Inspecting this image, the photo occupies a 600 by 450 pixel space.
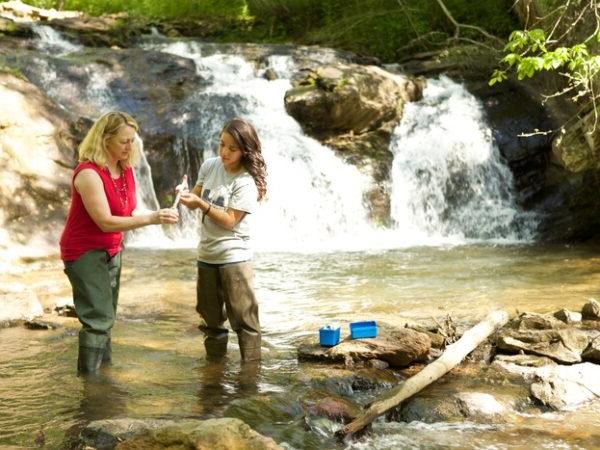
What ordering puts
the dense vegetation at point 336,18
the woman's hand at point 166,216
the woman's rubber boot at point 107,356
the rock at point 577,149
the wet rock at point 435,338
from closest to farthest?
the woman's hand at point 166,216
the woman's rubber boot at point 107,356
the wet rock at point 435,338
the rock at point 577,149
the dense vegetation at point 336,18

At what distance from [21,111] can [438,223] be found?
7.11 meters

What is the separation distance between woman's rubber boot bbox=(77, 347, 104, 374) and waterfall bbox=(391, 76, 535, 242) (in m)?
8.71

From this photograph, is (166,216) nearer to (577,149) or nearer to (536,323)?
(536,323)

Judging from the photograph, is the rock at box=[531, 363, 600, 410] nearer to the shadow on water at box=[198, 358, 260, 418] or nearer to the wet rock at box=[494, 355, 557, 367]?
the wet rock at box=[494, 355, 557, 367]

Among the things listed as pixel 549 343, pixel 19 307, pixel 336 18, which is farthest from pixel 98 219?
pixel 336 18

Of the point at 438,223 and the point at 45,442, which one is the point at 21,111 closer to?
the point at 438,223

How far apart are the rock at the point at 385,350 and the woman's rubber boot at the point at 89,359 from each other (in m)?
1.46

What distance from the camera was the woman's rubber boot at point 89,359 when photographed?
465 cm

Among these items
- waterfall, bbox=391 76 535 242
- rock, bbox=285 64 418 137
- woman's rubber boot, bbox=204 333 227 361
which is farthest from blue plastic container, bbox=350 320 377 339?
rock, bbox=285 64 418 137

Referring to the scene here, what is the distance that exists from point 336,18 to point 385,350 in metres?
16.5

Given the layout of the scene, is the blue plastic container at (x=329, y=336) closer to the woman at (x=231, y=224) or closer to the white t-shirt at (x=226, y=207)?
the woman at (x=231, y=224)

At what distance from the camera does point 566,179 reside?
13.4 metres

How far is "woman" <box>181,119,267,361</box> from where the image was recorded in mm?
4698

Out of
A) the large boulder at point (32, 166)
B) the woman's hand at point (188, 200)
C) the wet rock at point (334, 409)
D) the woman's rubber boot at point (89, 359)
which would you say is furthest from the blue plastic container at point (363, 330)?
the large boulder at point (32, 166)
